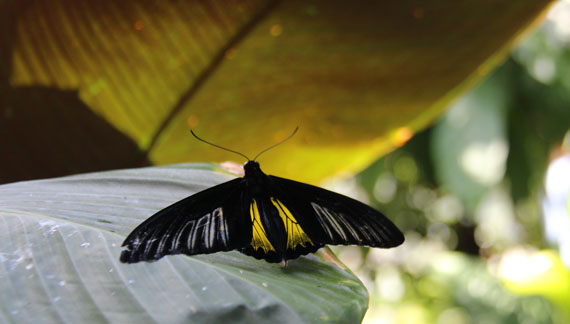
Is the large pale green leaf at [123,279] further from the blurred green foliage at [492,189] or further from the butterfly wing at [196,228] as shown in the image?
the blurred green foliage at [492,189]

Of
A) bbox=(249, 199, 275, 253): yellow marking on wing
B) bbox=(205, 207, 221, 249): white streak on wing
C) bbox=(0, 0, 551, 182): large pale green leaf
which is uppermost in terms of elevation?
bbox=(0, 0, 551, 182): large pale green leaf

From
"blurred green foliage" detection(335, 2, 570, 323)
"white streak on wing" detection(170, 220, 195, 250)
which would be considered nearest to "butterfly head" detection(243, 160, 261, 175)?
"white streak on wing" detection(170, 220, 195, 250)

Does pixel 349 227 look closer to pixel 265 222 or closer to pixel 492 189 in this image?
pixel 265 222

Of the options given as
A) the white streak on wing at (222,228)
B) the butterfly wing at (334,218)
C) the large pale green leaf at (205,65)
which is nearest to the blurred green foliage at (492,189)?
the large pale green leaf at (205,65)

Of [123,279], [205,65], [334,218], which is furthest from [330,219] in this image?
[205,65]

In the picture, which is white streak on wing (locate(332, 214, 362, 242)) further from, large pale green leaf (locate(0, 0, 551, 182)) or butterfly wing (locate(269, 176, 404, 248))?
large pale green leaf (locate(0, 0, 551, 182))

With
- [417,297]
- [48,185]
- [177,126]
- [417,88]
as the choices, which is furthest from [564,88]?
[48,185]
